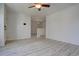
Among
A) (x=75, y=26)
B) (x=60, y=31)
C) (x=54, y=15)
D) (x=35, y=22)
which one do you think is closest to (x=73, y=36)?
(x=75, y=26)

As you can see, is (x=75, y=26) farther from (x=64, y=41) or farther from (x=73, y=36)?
(x=64, y=41)

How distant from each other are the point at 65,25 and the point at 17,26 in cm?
353

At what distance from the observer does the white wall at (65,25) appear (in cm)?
604

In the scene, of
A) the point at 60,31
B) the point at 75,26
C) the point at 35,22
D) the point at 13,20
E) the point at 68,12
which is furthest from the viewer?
the point at 35,22

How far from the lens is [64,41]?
22.4ft

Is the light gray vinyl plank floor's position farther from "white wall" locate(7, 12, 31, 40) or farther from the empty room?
"white wall" locate(7, 12, 31, 40)

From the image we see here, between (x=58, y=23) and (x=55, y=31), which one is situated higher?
(x=58, y=23)

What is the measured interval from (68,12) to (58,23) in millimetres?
1207

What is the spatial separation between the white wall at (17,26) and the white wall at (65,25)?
192 centimetres

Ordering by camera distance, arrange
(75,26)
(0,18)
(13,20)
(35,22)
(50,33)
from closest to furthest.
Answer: (0,18) → (75,26) → (13,20) → (50,33) → (35,22)

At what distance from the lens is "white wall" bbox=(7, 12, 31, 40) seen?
760 cm

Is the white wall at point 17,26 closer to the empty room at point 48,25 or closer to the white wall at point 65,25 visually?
the empty room at point 48,25

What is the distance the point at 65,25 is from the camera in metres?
6.72

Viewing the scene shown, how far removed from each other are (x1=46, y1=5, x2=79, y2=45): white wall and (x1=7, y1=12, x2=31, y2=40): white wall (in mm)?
1916
